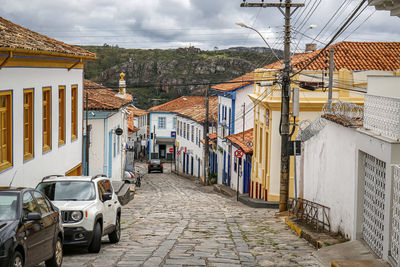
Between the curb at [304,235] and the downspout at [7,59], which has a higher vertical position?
the downspout at [7,59]

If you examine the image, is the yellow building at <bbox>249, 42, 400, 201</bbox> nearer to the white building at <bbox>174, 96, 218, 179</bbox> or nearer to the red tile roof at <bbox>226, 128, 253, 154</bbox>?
the red tile roof at <bbox>226, 128, 253, 154</bbox>

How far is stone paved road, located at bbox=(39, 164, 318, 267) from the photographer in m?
12.0

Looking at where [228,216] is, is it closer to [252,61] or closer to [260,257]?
[260,257]

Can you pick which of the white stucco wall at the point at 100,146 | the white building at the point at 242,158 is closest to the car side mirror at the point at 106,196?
the white stucco wall at the point at 100,146

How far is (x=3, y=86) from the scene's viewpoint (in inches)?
543

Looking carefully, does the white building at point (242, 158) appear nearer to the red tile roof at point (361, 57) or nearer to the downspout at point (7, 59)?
the red tile roof at point (361, 57)

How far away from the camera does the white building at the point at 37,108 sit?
562 inches

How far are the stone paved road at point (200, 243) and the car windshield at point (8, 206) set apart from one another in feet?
7.58

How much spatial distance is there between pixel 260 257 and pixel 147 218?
27.8ft

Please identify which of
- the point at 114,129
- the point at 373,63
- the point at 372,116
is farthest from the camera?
the point at 114,129

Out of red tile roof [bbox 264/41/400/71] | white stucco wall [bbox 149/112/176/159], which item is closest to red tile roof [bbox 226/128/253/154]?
red tile roof [bbox 264/41/400/71]

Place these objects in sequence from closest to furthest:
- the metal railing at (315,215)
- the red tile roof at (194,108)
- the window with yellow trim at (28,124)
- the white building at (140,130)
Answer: the metal railing at (315,215) → the window with yellow trim at (28,124) → the red tile roof at (194,108) → the white building at (140,130)

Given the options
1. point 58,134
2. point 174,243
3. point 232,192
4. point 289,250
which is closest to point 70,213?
point 174,243

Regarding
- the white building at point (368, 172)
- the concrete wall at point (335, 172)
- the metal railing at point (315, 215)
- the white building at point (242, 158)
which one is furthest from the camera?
the white building at point (242, 158)
